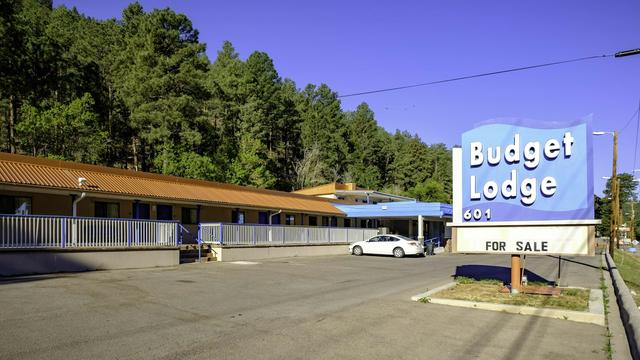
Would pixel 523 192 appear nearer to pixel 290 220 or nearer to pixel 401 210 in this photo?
pixel 290 220

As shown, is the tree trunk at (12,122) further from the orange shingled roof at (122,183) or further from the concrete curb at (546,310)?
the concrete curb at (546,310)

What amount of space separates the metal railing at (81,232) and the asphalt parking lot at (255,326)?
278cm

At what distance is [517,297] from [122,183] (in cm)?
1734

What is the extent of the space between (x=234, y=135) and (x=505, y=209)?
50205 mm

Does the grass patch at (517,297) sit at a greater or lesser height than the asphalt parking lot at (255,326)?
lesser

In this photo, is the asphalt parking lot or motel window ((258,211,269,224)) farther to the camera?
motel window ((258,211,269,224))

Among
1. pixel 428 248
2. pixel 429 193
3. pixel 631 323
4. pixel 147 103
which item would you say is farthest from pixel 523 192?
pixel 429 193

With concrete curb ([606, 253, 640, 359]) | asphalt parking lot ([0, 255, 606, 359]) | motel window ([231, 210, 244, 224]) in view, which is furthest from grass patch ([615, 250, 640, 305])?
motel window ([231, 210, 244, 224])

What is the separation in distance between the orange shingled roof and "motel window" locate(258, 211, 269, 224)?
953 millimetres

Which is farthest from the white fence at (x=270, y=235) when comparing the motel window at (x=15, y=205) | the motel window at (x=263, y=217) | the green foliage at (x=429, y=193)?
the green foliage at (x=429, y=193)

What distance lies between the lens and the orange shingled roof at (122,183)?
18.9 meters

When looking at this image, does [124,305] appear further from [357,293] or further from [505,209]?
[505,209]

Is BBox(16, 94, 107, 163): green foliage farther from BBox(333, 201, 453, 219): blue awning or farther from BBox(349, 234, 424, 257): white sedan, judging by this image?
BBox(349, 234, 424, 257): white sedan

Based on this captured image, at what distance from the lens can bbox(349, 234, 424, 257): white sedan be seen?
3119 centimetres
